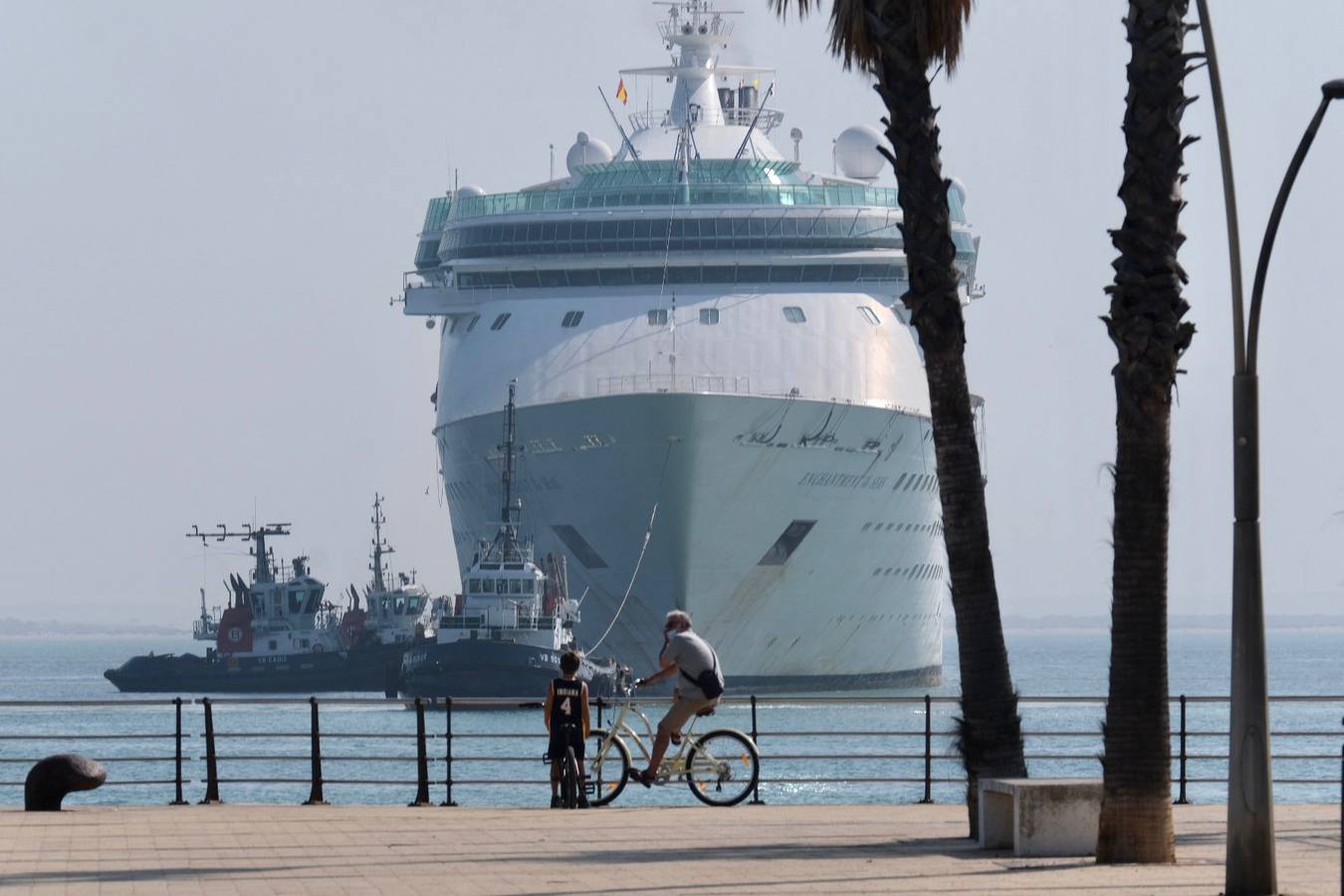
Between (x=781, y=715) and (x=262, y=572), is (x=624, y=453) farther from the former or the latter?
(x=262, y=572)

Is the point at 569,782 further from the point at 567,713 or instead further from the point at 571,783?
the point at 567,713

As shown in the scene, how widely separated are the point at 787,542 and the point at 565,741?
41.0 meters

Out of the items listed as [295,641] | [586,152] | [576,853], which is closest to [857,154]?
[586,152]

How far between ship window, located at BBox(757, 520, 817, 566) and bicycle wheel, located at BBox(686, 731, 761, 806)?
129 feet

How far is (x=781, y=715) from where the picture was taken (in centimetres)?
6116

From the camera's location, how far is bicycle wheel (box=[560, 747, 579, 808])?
1688 centimetres

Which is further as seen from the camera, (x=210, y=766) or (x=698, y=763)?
(x=210, y=766)

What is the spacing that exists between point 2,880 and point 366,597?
84.1 m

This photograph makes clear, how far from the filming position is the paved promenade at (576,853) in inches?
456

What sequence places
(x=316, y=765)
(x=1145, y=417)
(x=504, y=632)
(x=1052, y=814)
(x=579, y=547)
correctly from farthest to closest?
1. (x=504, y=632)
2. (x=579, y=547)
3. (x=316, y=765)
4. (x=1052, y=814)
5. (x=1145, y=417)

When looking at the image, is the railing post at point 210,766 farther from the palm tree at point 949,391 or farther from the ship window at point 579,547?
the ship window at point 579,547

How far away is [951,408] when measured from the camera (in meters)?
14.1

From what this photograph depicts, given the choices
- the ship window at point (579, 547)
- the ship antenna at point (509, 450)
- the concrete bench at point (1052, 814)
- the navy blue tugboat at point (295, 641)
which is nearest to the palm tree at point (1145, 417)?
the concrete bench at point (1052, 814)

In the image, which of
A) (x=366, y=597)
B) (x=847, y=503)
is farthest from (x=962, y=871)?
(x=366, y=597)
